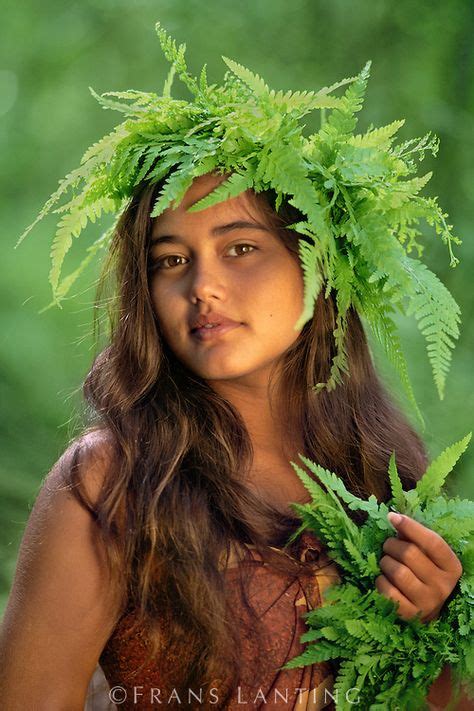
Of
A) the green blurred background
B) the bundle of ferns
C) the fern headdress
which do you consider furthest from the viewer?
the green blurred background

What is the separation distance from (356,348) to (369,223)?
40 centimetres

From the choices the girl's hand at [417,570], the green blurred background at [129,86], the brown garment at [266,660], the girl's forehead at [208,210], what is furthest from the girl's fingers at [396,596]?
the green blurred background at [129,86]

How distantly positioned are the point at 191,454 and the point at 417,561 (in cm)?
47

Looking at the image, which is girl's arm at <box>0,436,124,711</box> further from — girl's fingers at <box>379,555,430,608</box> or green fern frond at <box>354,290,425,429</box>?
green fern frond at <box>354,290,425,429</box>

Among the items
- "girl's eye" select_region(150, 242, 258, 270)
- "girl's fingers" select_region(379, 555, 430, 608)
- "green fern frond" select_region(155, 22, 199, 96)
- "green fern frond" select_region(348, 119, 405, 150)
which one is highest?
"green fern frond" select_region(155, 22, 199, 96)

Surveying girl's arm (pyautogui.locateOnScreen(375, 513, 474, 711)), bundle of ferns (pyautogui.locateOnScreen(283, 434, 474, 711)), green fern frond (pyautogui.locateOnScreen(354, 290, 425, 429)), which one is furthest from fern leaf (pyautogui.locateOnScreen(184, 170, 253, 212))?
girl's arm (pyautogui.locateOnScreen(375, 513, 474, 711))

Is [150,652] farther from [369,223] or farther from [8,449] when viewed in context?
[8,449]

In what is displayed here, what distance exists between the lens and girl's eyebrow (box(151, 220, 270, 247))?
1868 mm

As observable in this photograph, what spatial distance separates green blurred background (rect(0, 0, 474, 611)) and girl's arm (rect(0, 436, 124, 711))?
274 centimetres

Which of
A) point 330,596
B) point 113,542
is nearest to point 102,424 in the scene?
point 113,542

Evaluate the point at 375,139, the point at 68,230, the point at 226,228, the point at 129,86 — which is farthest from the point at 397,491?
the point at 129,86

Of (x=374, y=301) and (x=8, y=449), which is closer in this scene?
(x=374, y=301)

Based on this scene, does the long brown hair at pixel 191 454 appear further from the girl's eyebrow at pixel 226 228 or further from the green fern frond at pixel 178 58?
the green fern frond at pixel 178 58

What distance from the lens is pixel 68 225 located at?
1979 mm
